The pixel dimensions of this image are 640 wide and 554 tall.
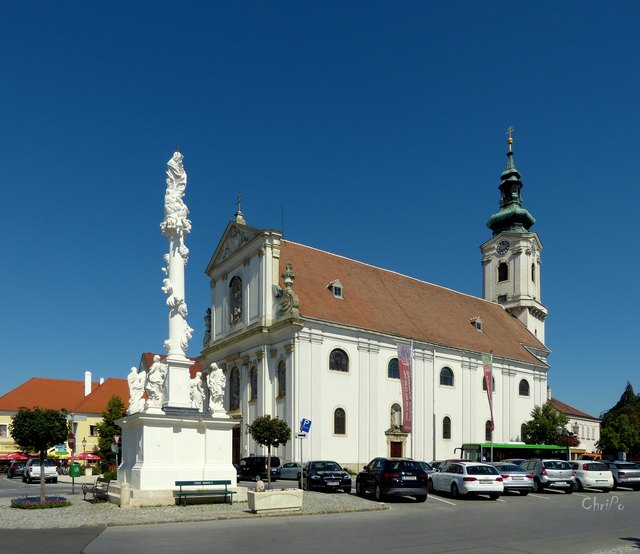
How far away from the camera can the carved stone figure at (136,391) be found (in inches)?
864

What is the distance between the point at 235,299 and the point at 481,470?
2778 centimetres

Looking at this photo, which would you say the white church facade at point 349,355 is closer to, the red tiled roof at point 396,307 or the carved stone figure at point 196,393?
the red tiled roof at point 396,307

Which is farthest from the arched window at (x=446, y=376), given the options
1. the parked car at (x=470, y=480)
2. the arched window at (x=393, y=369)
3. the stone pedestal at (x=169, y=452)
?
the stone pedestal at (x=169, y=452)

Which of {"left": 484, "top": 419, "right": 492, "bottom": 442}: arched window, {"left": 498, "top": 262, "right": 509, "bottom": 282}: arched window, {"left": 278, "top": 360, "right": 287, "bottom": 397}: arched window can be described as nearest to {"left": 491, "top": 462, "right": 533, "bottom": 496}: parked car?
{"left": 278, "top": 360, "right": 287, "bottom": 397}: arched window

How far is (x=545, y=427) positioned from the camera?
54438 millimetres

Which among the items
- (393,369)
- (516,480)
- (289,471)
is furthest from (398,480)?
(393,369)

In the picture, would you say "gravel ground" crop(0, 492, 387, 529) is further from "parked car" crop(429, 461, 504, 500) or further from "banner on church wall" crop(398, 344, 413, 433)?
"banner on church wall" crop(398, 344, 413, 433)

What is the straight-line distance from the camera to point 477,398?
52.8m

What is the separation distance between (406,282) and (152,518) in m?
41.1

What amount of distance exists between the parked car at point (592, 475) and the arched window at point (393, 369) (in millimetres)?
18544

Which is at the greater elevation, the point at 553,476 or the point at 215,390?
the point at 215,390

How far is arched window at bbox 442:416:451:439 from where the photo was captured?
50125 millimetres

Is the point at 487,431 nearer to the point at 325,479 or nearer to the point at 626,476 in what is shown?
the point at 626,476

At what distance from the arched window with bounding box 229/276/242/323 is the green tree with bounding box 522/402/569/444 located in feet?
77.3
